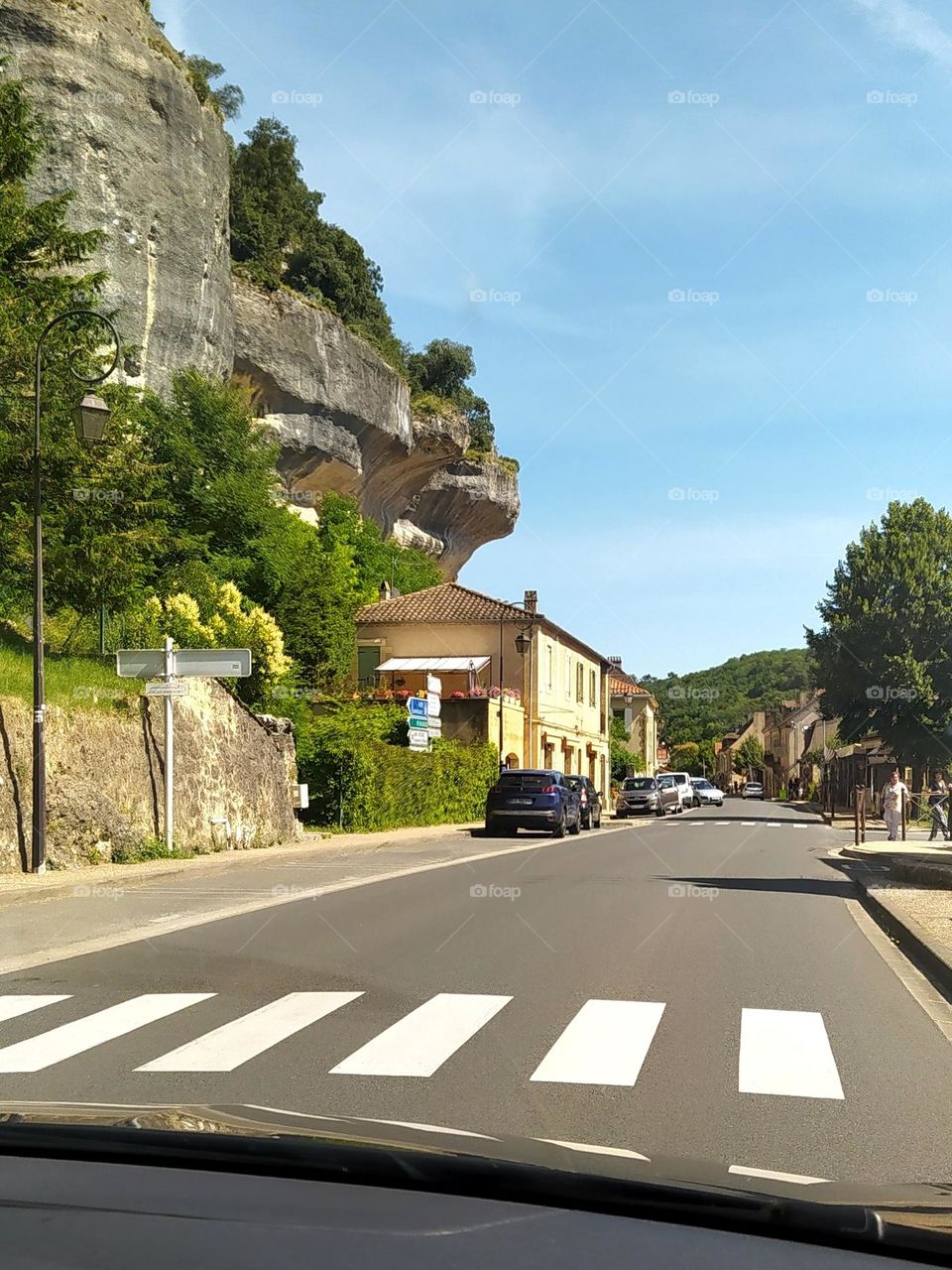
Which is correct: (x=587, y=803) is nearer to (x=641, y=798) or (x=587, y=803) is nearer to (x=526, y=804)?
(x=526, y=804)

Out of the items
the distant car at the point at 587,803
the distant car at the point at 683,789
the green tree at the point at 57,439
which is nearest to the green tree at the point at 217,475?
the distant car at the point at 587,803

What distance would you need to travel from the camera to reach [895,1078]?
6.41 metres

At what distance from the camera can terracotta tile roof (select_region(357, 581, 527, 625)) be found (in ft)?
169

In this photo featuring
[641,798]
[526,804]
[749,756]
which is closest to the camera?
[526,804]

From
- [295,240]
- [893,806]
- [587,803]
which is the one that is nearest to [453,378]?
[295,240]

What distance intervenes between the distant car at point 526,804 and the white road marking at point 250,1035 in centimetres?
2472

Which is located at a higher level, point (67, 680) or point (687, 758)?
point (67, 680)

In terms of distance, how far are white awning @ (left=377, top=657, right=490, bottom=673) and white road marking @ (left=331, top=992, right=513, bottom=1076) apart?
4004cm

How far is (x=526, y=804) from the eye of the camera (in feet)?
110

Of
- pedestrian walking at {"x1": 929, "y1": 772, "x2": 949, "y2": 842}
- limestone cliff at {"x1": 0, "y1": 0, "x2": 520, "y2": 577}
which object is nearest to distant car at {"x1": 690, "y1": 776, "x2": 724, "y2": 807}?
limestone cliff at {"x1": 0, "y1": 0, "x2": 520, "y2": 577}

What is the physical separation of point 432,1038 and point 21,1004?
3.07m

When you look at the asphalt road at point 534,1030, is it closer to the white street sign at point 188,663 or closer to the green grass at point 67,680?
the white street sign at point 188,663

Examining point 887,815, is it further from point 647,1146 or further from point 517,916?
point 647,1146

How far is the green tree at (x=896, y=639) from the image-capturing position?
155 feet
